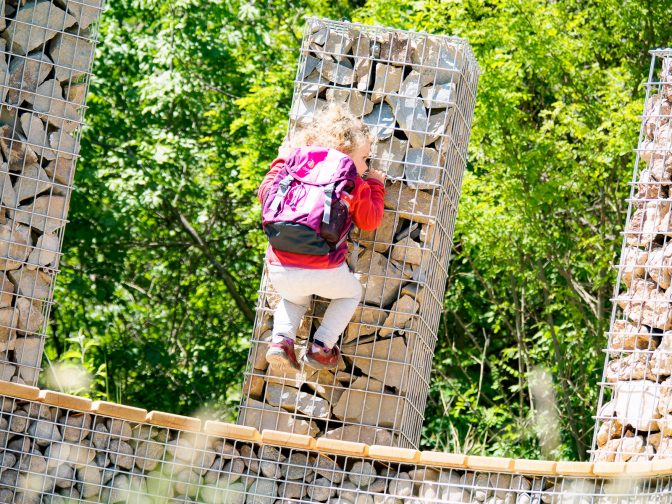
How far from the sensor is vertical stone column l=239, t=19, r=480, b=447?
5.75 meters

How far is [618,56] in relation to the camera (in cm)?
1142

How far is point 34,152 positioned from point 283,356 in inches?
61.7

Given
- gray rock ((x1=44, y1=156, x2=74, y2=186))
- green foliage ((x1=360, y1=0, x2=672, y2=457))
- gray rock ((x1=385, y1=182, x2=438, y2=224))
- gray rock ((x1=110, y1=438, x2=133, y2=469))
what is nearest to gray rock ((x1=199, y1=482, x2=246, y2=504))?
gray rock ((x1=110, y1=438, x2=133, y2=469))

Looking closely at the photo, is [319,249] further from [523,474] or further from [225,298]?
[225,298]

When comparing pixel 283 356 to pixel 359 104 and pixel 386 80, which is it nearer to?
pixel 359 104

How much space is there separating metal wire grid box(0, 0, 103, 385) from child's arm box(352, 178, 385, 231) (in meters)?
1.43

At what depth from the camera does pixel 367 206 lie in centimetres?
550

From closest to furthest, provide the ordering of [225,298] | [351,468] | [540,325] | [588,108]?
1. [351,468]
2. [588,108]
3. [540,325]
4. [225,298]

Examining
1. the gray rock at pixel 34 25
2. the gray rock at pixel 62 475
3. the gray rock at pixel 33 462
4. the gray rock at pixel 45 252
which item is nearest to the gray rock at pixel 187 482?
the gray rock at pixel 62 475

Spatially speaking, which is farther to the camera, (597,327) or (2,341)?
(597,327)

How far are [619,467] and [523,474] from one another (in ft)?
1.34

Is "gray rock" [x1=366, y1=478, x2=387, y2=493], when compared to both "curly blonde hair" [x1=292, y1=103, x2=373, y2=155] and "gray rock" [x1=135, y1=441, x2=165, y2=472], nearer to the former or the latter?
"gray rock" [x1=135, y1=441, x2=165, y2=472]

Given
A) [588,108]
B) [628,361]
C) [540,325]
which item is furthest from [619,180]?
[628,361]

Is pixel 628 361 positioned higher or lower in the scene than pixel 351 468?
higher
